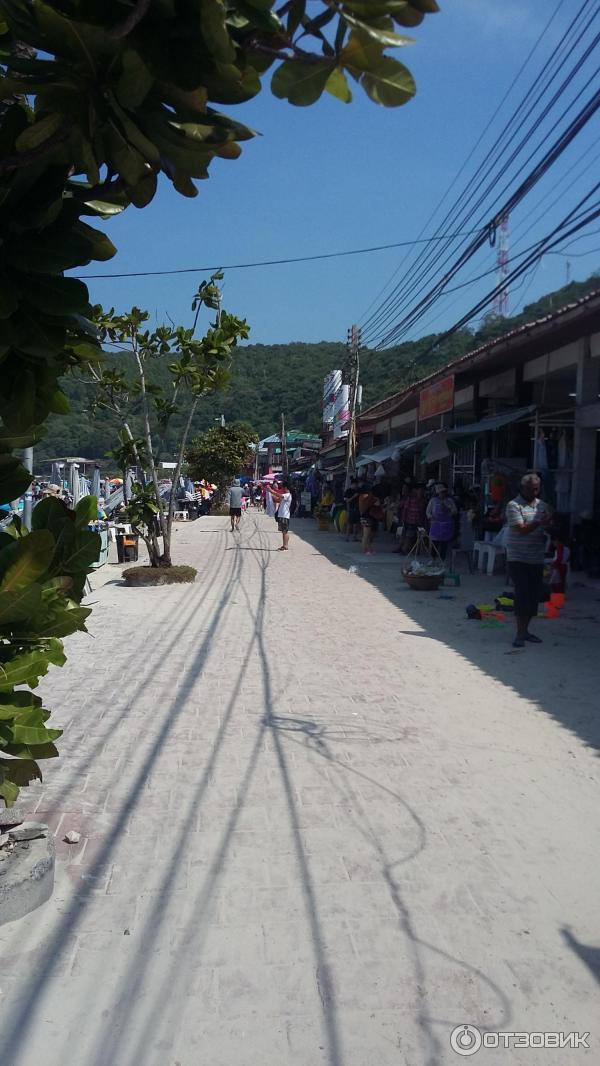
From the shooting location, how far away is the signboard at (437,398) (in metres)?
15.5

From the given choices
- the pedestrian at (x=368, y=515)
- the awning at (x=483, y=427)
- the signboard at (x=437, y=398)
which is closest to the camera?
the awning at (x=483, y=427)

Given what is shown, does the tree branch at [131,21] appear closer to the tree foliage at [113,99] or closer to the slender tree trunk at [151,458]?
the tree foliage at [113,99]

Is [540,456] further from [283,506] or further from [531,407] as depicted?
[283,506]

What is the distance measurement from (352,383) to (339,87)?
24.2 m

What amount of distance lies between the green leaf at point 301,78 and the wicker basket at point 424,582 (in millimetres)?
10903

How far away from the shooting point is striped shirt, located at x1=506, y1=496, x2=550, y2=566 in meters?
8.22

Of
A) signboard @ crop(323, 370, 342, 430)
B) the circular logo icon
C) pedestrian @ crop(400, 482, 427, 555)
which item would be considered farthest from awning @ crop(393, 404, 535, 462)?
signboard @ crop(323, 370, 342, 430)

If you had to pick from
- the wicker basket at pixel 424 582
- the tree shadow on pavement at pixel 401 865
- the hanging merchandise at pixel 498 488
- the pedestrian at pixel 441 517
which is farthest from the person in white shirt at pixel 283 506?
the tree shadow on pavement at pixel 401 865

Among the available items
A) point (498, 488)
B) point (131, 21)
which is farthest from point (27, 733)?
point (498, 488)

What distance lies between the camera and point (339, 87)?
1.91m

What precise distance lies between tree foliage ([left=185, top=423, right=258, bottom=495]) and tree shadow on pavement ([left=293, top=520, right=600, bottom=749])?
83.2ft

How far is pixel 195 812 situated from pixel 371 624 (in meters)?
5.83

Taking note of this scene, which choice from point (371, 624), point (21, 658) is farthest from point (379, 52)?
point (371, 624)

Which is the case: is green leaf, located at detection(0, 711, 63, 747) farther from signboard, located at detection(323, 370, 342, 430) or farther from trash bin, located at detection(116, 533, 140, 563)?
signboard, located at detection(323, 370, 342, 430)
